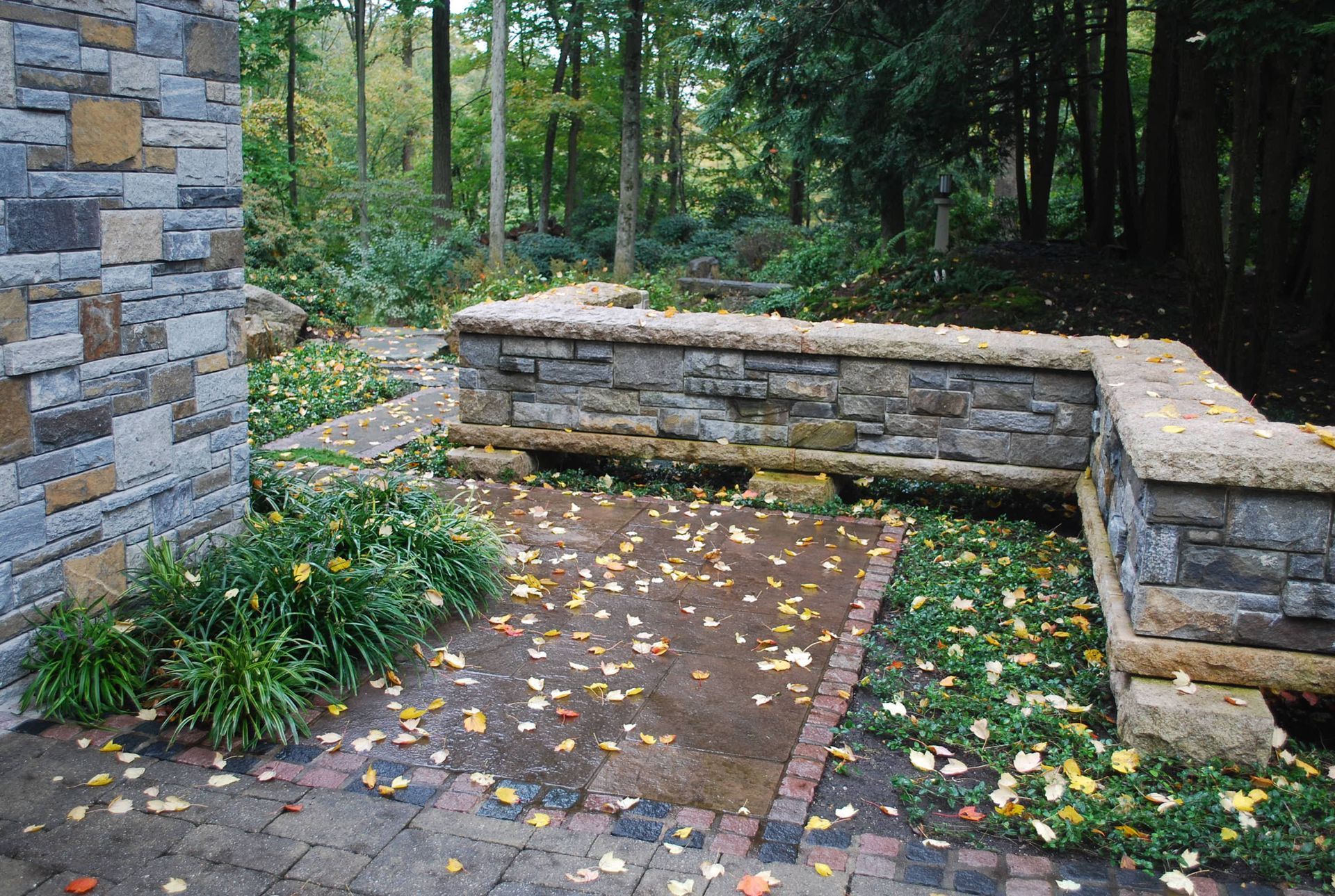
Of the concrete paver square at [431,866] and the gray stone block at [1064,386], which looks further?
the gray stone block at [1064,386]

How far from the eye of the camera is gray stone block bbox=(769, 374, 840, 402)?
630 cm

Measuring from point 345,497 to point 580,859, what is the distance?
2.60 m

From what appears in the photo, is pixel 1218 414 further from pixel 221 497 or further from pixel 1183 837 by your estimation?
pixel 221 497

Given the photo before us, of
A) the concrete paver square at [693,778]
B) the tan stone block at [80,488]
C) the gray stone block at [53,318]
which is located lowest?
the concrete paver square at [693,778]

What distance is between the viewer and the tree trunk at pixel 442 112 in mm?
18406

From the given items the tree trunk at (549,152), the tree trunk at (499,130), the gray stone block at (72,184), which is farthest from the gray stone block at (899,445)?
the tree trunk at (549,152)

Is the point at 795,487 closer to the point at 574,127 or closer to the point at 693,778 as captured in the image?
the point at 693,778

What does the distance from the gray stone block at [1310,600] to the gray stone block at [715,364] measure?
11.0ft

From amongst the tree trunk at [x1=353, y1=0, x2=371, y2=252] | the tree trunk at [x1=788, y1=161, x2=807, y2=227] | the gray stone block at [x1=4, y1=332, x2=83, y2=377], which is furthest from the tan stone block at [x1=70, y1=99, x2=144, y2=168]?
the tree trunk at [x1=788, y1=161, x2=807, y2=227]

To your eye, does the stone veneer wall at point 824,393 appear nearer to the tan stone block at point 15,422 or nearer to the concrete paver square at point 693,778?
the concrete paver square at point 693,778

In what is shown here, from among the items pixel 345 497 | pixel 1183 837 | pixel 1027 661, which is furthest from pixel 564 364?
pixel 1183 837

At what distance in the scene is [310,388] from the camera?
913 cm

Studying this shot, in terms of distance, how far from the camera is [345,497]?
507 cm

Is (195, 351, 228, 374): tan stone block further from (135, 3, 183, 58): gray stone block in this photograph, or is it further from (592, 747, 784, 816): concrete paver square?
(592, 747, 784, 816): concrete paver square
